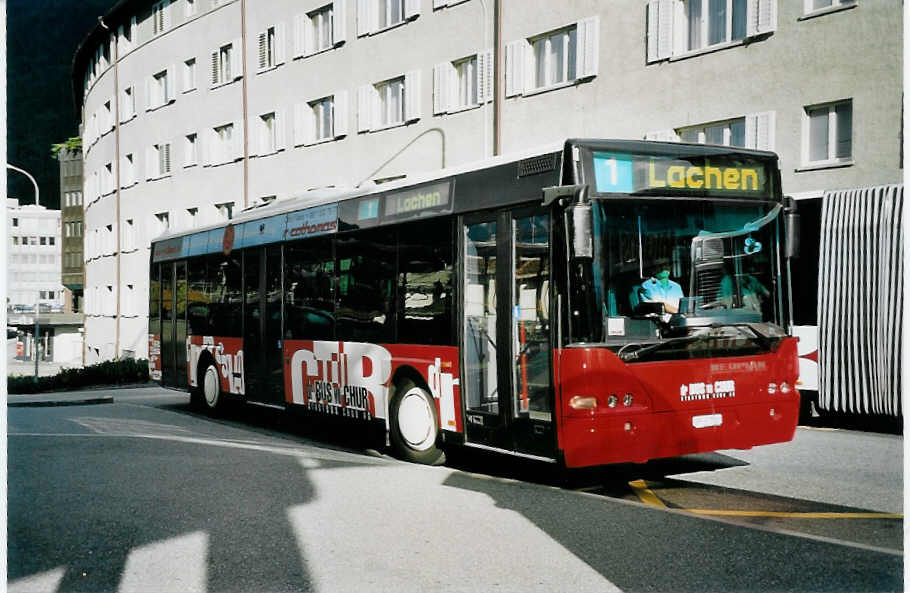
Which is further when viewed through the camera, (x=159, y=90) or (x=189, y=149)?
(x=159, y=90)

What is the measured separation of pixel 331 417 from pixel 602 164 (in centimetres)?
500

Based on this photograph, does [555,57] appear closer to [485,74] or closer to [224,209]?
[485,74]

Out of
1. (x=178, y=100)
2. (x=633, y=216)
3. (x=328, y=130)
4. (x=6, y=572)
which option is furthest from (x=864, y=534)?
(x=178, y=100)

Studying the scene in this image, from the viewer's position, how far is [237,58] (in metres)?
33.7

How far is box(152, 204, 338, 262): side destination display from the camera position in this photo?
37.0ft

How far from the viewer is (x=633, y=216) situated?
7426 mm

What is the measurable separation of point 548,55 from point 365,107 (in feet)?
22.9

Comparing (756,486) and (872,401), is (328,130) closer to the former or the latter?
(872,401)

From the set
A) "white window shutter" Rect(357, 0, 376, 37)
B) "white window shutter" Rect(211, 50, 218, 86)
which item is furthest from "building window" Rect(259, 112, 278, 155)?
"white window shutter" Rect(357, 0, 376, 37)

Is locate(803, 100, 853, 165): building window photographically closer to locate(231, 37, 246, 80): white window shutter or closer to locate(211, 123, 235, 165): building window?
locate(231, 37, 246, 80): white window shutter

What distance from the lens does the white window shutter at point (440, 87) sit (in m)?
24.6

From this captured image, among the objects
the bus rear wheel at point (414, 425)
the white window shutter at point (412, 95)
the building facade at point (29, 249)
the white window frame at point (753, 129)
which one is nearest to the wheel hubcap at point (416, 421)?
the bus rear wheel at point (414, 425)

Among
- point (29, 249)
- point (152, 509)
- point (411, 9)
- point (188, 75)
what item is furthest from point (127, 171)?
point (152, 509)

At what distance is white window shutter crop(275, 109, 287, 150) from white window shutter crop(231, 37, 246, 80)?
310cm
